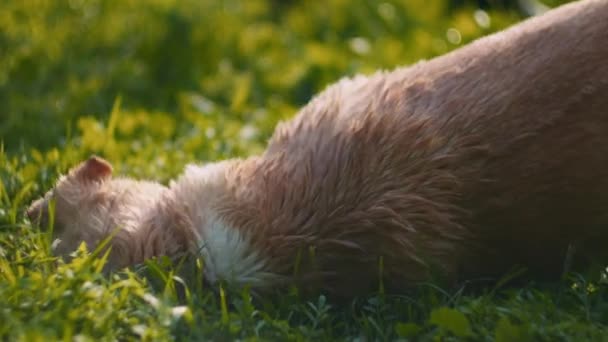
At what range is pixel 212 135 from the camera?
5855mm

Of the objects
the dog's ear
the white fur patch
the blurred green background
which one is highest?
the blurred green background

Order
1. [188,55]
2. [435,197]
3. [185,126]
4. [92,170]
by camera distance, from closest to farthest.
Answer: [435,197] → [92,170] → [185,126] → [188,55]

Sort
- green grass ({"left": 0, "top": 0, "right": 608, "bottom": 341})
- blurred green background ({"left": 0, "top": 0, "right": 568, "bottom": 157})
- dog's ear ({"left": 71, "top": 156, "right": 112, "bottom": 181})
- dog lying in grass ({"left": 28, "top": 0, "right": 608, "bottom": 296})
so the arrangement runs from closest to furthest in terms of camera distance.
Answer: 1. green grass ({"left": 0, "top": 0, "right": 608, "bottom": 341})
2. dog lying in grass ({"left": 28, "top": 0, "right": 608, "bottom": 296})
3. dog's ear ({"left": 71, "top": 156, "right": 112, "bottom": 181})
4. blurred green background ({"left": 0, "top": 0, "right": 568, "bottom": 157})

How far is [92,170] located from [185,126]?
1.87m

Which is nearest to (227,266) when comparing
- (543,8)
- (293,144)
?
(293,144)

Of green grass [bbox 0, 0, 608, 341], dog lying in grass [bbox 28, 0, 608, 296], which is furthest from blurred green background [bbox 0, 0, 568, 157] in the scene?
dog lying in grass [bbox 28, 0, 608, 296]

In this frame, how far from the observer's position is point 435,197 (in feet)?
12.9

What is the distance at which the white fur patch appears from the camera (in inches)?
154

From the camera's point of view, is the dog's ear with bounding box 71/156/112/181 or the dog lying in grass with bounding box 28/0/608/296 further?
the dog's ear with bounding box 71/156/112/181

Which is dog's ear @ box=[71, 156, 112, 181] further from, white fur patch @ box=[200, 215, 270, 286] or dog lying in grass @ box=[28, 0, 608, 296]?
white fur patch @ box=[200, 215, 270, 286]

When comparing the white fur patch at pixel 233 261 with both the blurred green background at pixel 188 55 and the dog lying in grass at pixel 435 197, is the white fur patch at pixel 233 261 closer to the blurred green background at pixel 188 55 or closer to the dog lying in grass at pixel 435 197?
the dog lying in grass at pixel 435 197

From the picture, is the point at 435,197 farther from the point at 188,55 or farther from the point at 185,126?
the point at 188,55

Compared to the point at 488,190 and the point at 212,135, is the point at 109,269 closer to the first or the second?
the point at 488,190

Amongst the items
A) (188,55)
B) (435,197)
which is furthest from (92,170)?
(188,55)
